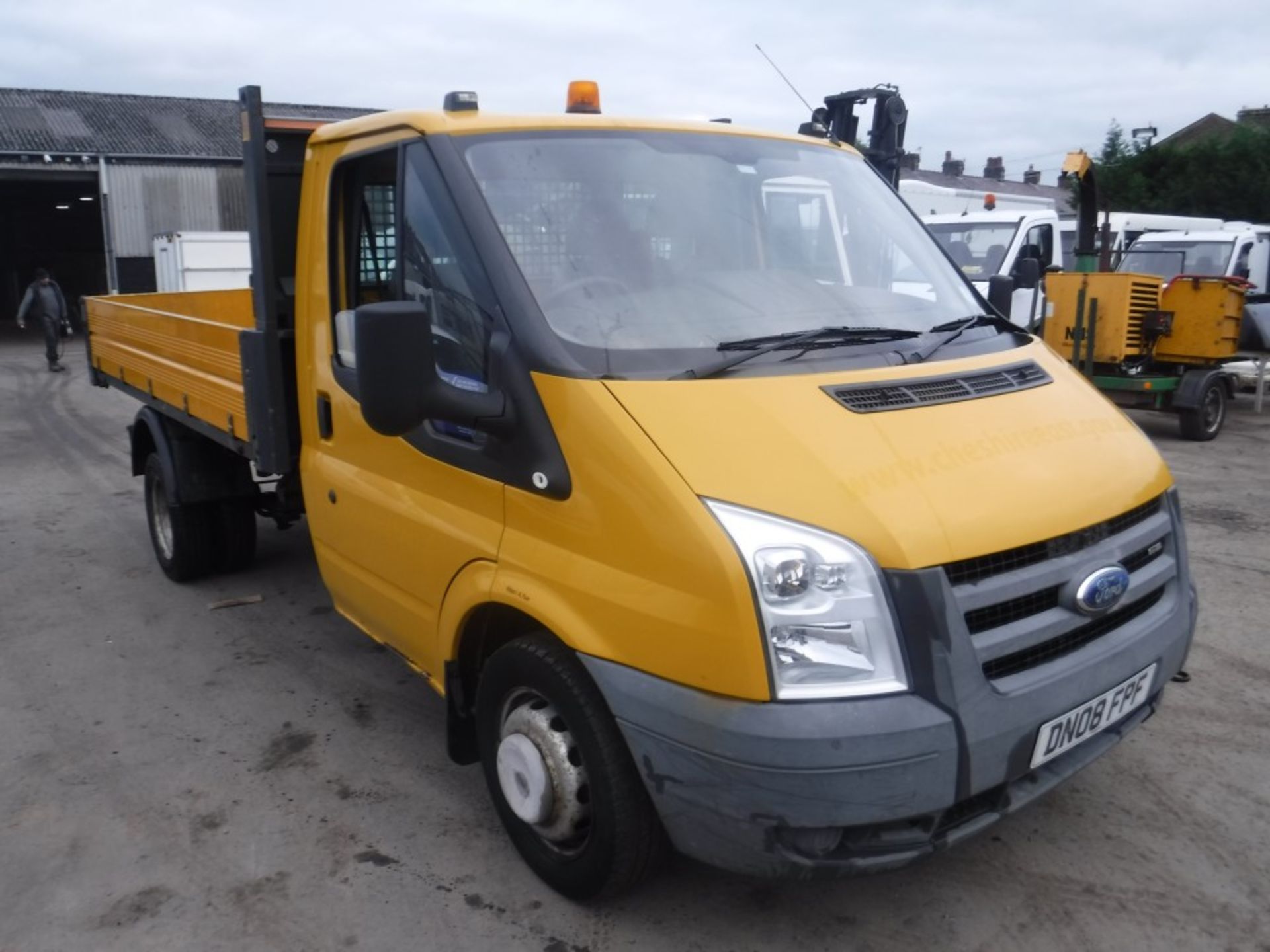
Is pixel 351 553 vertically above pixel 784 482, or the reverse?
pixel 784 482

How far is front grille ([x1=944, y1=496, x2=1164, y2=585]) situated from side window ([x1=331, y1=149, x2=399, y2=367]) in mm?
2048

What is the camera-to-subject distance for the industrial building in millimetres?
26031

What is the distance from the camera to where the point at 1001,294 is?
446 centimetres

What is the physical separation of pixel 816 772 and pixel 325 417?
2429 mm

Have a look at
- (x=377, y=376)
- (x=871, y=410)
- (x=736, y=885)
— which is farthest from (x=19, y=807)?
(x=871, y=410)

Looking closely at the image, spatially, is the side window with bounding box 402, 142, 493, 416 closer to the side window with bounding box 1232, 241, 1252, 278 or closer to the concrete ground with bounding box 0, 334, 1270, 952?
the concrete ground with bounding box 0, 334, 1270, 952

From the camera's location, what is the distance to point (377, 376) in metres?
2.80

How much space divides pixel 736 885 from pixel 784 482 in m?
1.42

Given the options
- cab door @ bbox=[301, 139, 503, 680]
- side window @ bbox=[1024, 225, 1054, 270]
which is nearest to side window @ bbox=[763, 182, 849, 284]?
cab door @ bbox=[301, 139, 503, 680]

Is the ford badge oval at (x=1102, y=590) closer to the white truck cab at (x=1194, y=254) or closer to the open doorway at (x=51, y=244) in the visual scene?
the white truck cab at (x=1194, y=254)

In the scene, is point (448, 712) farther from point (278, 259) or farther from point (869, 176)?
point (869, 176)

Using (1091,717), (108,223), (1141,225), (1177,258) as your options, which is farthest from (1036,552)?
(108,223)

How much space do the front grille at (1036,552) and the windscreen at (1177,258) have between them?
45.0 feet

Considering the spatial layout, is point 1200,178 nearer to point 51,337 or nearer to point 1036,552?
point 51,337
